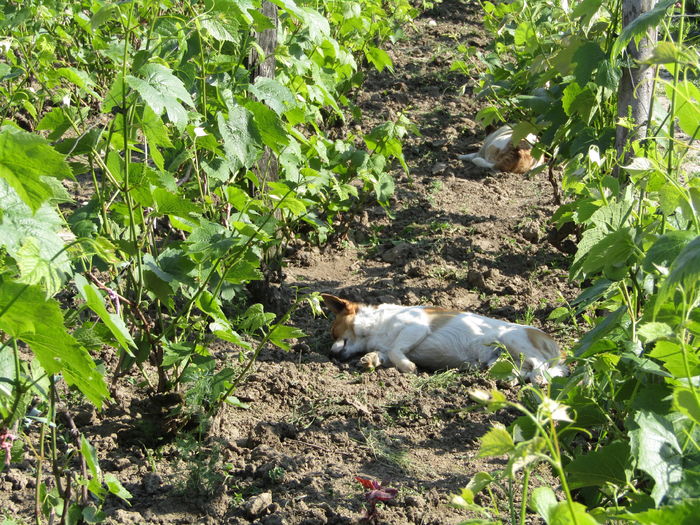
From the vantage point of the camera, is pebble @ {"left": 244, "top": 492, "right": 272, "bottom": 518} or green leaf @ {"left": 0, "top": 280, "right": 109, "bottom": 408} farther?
pebble @ {"left": 244, "top": 492, "right": 272, "bottom": 518}

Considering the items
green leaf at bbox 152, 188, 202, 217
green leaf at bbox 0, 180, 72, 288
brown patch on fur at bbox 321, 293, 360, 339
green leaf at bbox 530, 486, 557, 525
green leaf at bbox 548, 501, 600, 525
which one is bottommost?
brown patch on fur at bbox 321, 293, 360, 339

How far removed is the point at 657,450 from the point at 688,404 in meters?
0.27

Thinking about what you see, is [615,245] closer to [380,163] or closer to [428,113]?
[380,163]

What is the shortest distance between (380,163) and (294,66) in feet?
3.77

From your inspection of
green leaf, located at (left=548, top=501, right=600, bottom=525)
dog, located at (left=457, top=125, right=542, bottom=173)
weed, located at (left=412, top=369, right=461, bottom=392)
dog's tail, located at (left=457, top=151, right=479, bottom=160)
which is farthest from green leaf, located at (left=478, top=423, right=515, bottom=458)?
dog's tail, located at (left=457, top=151, right=479, bottom=160)

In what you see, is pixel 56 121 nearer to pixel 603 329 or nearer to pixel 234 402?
pixel 234 402

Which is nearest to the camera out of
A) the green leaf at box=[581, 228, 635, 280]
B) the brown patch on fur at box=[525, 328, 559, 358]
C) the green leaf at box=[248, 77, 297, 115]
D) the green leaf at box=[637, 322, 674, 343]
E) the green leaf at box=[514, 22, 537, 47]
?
the green leaf at box=[637, 322, 674, 343]

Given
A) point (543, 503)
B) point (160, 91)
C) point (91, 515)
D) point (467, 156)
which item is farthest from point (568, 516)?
point (467, 156)

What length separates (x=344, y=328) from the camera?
15.2 feet

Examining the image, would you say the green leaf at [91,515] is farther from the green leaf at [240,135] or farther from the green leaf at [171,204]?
the green leaf at [240,135]

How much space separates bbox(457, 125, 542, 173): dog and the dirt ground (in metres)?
0.09

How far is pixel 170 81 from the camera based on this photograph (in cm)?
250

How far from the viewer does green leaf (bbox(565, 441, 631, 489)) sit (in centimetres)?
210

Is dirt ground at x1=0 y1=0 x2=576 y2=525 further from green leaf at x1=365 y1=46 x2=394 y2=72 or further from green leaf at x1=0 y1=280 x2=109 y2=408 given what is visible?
green leaf at x1=0 y1=280 x2=109 y2=408
